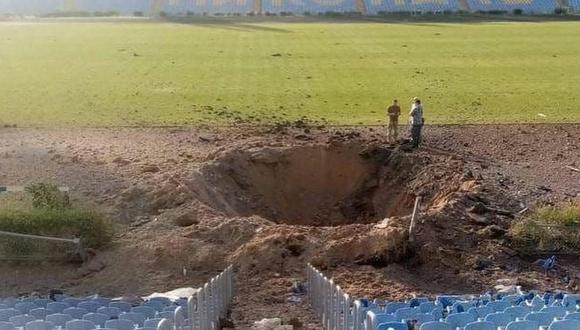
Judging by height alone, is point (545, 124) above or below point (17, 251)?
above

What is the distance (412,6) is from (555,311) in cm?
5827

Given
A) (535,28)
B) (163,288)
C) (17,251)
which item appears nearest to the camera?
(163,288)

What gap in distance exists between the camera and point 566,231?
16.2 meters

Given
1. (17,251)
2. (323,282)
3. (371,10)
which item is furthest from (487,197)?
(371,10)

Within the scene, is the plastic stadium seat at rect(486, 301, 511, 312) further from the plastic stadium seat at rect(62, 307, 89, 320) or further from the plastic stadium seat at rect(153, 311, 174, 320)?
the plastic stadium seat at rect(62, 307, 89, 320)

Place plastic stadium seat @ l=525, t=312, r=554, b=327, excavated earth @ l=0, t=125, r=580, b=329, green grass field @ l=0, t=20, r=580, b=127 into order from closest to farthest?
1. plastic stadium seat @ l=525, t=312, r=554, b=327
2. excavated earth @ l=0, t=125, r=580, b=329
3. green grass field @ l=0, t=20, r=580, b=127

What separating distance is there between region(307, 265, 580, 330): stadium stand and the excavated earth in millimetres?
1908

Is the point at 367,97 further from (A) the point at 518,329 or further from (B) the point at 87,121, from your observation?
(A) the point at 518,329

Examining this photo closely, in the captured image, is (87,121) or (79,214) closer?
(79,214)

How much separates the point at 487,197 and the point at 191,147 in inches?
309

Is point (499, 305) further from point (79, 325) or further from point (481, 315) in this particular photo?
point (79, 325)

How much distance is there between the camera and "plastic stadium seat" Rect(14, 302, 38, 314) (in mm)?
10478

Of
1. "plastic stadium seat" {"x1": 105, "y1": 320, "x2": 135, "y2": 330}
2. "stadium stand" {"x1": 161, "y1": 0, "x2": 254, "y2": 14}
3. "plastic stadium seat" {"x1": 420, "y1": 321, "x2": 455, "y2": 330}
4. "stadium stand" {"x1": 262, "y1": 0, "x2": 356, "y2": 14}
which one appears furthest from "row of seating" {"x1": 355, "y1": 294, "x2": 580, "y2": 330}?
"stadium stand" {"x1": 161, "y1": 0, "x2": 254, "y2": 14}

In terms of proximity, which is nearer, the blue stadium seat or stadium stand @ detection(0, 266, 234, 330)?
stadium stand @ detection(0, 266, 234, 330)
